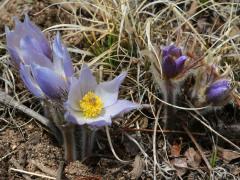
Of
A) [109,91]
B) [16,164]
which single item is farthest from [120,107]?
[16,164]

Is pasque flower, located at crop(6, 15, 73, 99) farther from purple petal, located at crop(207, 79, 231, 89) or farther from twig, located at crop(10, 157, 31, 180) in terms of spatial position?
purple petal, located at crop(207, 79, 231, 89)

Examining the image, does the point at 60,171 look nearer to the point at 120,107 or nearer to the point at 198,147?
the point at 120,107

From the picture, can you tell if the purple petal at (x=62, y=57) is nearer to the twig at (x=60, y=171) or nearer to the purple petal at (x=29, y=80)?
the purple petal at (x=29, y=80)

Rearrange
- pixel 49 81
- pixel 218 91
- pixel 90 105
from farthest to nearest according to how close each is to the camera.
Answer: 1. pixel 218 91
2. pixel 90 105
3. pixel 49 81

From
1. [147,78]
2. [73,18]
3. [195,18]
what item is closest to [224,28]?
[195,18]

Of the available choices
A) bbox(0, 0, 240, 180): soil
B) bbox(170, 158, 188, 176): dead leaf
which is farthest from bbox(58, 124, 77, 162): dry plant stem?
bbox(170, 158, 188, 176): dead leaf
